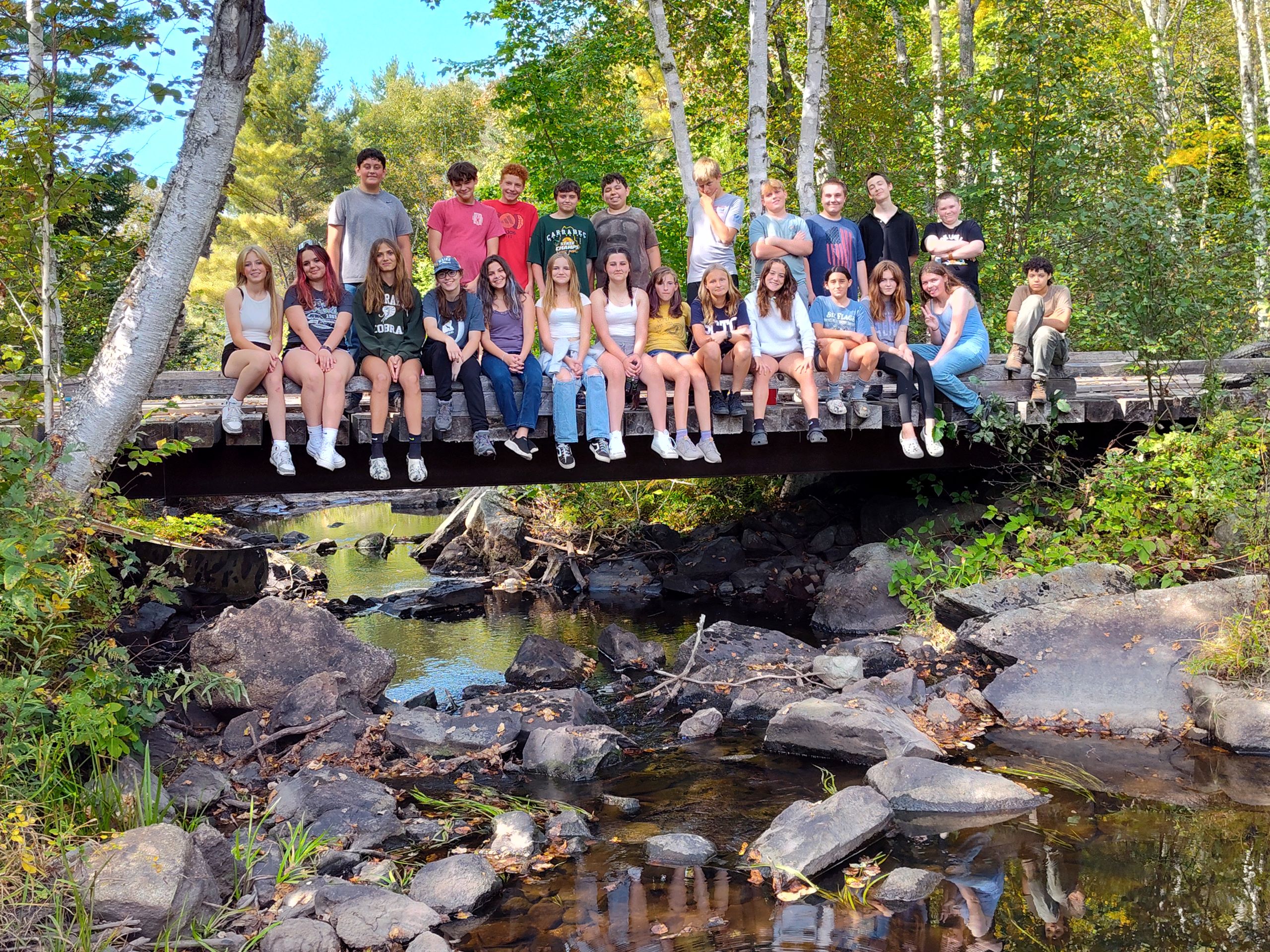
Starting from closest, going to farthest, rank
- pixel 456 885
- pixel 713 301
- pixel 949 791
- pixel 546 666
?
pixel 456 885 → pixel 949 791 → pixel 713 301 → pixel 546 666

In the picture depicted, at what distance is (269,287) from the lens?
26.2ft

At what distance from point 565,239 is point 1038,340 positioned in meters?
4.41

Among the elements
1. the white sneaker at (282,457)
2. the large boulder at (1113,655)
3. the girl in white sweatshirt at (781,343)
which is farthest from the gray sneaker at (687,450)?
the white sneaker at (282,457)

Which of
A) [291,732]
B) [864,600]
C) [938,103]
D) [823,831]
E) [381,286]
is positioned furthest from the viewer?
[938,103]

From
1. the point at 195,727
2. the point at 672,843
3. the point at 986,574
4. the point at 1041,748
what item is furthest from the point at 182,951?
the point at 986,574

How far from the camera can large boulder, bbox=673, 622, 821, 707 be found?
326 inches

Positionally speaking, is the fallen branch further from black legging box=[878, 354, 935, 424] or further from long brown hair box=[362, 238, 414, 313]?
black legging box=[878, 354, 935, 424]

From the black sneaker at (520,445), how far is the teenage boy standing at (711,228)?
78.0 inches

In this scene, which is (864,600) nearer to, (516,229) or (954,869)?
(516,229)

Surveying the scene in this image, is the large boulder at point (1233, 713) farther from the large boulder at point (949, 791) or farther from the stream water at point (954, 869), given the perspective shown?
the large boulder at point (949, 791)

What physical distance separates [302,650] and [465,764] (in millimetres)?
1685

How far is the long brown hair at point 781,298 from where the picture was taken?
8.66 m

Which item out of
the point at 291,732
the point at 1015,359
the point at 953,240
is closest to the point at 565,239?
the point at 953,240

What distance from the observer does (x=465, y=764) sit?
23.0ft
